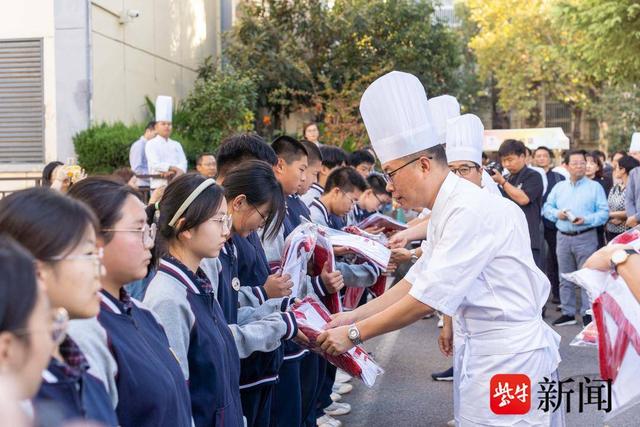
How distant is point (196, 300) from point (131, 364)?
734mm

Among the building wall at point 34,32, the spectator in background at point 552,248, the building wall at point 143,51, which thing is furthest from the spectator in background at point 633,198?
the building wall at point 34,32

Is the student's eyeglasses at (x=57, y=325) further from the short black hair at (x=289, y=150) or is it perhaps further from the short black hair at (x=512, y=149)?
the short black hair at (x=512, y=149)

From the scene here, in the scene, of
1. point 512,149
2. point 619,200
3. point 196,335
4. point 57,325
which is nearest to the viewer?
point 57,325

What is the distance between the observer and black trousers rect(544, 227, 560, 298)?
10.8m

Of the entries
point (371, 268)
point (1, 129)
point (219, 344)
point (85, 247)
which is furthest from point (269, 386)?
point (1, 129)

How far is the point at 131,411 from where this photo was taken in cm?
236

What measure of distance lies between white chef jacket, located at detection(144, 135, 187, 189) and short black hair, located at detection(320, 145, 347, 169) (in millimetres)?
3345

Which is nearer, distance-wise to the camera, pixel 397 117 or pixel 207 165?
pixel 397 117

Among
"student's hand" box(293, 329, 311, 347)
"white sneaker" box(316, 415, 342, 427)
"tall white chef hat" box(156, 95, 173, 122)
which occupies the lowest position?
"white sneaker" box(316, 415, 342, 427)

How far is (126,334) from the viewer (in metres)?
2.41

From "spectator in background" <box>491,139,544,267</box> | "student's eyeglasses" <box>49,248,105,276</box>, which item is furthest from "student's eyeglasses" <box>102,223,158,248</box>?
"spectator in background" <box>491,139,544,267</box>

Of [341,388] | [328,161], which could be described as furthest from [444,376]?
[328,161]

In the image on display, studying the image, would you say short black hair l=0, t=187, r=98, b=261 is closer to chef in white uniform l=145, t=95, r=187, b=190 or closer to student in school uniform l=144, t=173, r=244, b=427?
student in school uniform l=144, t=173, r=244, b=427

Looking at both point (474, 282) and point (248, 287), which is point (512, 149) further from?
point (474, 282)
